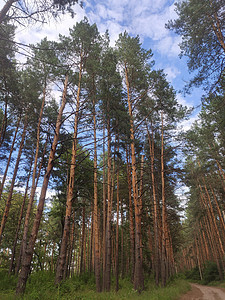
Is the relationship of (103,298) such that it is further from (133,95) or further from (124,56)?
(124,56)

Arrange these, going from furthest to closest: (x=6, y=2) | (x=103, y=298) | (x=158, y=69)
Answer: (x=158, y=69) < (x=103, y=298) < (x=6, y=2)

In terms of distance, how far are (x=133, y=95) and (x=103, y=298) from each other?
10.6m

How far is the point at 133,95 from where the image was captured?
38.9 feet

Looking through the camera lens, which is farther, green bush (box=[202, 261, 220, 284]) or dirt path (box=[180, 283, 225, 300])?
green bush (box=[202, 261, 220, 284])

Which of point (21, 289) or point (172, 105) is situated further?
point (172, 105)

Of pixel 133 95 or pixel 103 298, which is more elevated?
pixel 133 95

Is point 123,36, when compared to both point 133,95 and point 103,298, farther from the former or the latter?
point 103,298

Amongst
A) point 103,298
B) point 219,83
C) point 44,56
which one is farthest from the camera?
point 44,56

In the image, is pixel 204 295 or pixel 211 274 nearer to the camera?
pixel 204 295

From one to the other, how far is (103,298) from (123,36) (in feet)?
45.9

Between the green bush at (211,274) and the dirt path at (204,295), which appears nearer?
the dirt path at (204,295)

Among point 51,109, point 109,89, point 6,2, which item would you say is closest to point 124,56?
point 109,89

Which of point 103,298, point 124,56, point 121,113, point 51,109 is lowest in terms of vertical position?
point 103,298

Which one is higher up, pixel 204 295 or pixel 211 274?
pixel 211 274
